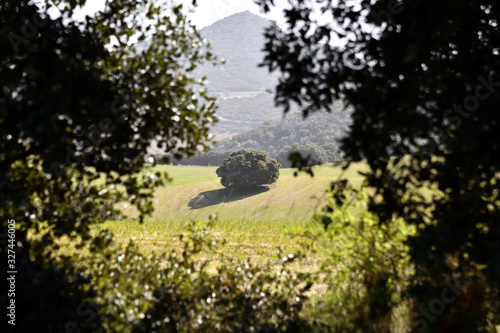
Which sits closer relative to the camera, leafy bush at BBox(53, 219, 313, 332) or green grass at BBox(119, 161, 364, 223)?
leafy bush at BBox(53, 219, 313, 332)

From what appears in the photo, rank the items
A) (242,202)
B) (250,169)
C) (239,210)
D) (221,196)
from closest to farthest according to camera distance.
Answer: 1. (239,210)
2. (242,202)
3. (250,169)
4. (221,196)

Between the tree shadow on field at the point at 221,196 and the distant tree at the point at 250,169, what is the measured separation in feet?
3.57

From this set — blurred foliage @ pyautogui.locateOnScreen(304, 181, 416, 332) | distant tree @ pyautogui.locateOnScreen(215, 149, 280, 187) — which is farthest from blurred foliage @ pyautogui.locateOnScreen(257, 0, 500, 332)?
distant tree @ pyautogui.locateOnScreen(215, 149, 280, 187)

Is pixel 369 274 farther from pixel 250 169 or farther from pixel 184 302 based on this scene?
pixel 250 169

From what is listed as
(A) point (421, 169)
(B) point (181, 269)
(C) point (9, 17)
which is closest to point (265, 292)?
(B) point (181, 269)

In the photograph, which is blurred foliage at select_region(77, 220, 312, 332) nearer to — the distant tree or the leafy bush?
the leafy bush

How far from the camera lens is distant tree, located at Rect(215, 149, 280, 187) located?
239ft

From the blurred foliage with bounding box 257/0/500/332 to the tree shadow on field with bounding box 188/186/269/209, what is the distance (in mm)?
67955

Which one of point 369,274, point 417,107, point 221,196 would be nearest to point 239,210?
point 221,196

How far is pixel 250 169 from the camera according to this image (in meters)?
73.1

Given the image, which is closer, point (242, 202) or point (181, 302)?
point (181, 302)

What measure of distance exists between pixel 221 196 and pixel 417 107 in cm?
7269

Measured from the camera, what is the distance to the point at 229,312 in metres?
4.75

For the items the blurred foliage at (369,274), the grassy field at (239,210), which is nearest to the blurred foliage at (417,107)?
the blurred foliage at (369,274)
